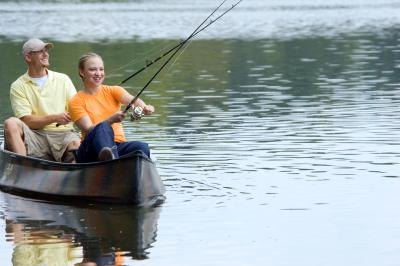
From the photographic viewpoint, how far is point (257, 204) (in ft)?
43.1

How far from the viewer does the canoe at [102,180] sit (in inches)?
526

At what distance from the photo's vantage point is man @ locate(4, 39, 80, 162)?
576 inches

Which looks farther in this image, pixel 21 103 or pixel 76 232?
pixel 21 103

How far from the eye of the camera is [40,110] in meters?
14.7

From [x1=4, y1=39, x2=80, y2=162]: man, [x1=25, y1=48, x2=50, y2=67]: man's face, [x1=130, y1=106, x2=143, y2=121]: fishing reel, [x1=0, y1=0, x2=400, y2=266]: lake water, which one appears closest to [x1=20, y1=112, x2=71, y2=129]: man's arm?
[x1=4, y1=39, x2=80, y2=162]: man

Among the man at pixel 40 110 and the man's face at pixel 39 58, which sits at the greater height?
the man's face at pixel 39 58

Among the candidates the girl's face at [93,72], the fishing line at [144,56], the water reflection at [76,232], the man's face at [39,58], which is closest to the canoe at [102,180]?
the water reflection at [76,232]

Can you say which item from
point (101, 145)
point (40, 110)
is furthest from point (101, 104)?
point (40, 110)

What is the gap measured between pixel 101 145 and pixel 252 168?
7.71ft

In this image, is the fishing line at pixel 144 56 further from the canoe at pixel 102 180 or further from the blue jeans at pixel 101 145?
the blue jeans at pixel 101 145

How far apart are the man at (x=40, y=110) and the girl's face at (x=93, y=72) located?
0.81m

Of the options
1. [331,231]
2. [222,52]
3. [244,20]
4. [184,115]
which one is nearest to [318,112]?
[184,115]

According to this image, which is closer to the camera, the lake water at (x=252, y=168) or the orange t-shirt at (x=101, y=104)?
the lake water at (x=252, y=168)

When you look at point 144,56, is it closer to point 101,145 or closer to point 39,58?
point 39,58
